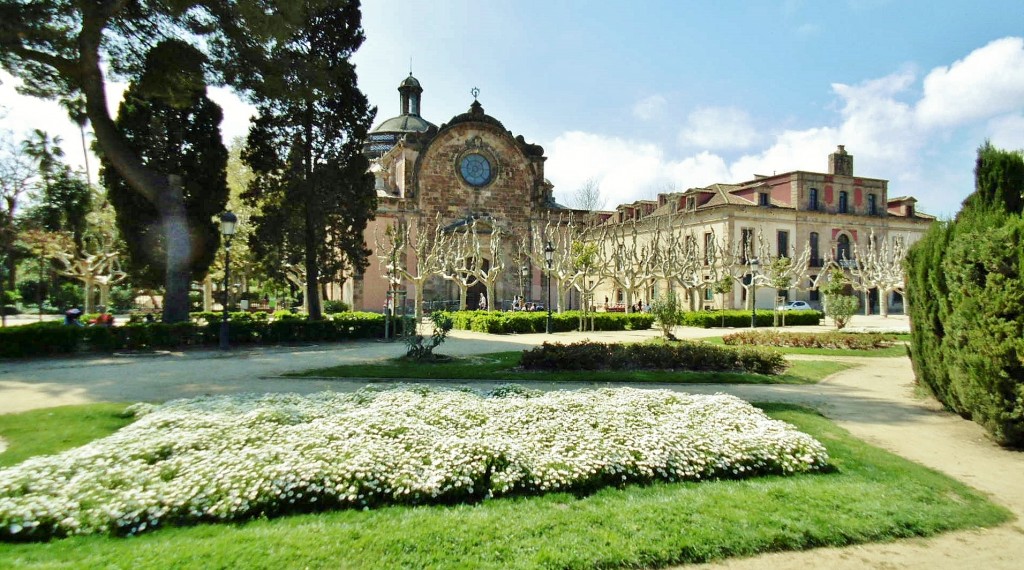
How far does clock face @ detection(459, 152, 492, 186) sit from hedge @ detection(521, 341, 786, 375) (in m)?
27.6

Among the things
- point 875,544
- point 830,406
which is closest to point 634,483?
point 875,544

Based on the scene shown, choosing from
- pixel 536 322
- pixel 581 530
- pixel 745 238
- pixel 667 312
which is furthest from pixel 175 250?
pixel 745 238

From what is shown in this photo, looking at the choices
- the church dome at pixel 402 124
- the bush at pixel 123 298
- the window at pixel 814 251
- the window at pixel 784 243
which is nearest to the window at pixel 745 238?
the window at pixel 784 243

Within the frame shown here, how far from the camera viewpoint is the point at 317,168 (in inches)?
931

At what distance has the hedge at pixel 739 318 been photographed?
107 ft

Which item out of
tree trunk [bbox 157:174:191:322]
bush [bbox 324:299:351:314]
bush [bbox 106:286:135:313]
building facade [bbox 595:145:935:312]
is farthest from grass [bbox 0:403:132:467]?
bush [bbox 106:286:135:313]

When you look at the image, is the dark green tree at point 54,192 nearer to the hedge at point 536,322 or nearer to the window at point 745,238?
the hedge at point 536,322

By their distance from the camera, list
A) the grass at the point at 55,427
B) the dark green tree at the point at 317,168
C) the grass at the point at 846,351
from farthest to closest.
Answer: the dark green tree at the point at 317,168 → the grass at the point at 846,351 → the grass at the point at 55,427

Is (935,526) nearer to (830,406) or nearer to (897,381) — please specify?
(830,406)

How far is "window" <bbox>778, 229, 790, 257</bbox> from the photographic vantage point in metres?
46.2

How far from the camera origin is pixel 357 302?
35.7 m

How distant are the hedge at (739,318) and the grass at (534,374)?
1907cm

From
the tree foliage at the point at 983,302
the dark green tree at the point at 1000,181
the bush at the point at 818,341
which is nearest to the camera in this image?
the tree foliage at the point at 983,302

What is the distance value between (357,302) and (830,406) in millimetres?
29964
